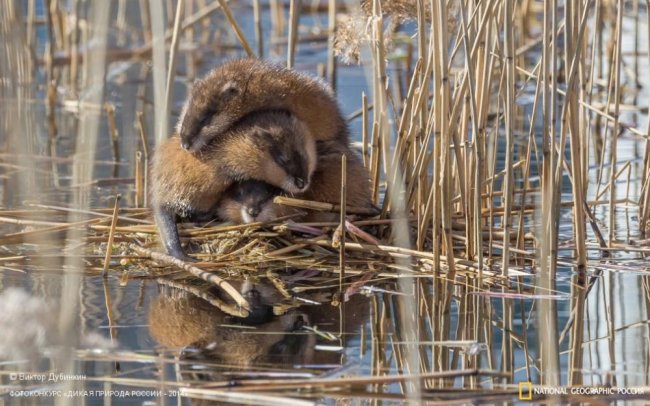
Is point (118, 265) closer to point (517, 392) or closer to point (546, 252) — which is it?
point (546, 252)

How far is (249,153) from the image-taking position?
4402 mm

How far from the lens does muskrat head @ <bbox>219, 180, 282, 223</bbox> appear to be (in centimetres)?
451

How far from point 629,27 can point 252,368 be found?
7.69 m

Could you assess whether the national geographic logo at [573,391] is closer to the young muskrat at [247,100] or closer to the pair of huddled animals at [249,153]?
the pair of huddled animals at [249,153]

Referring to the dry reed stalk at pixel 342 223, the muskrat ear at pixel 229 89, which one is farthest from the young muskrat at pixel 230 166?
the dry reed stalk at pixel 342 223

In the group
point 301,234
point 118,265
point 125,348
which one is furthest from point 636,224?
point 125,348

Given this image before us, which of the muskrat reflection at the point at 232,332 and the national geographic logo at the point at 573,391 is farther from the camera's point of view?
the muskrat reflection at the point at 232,332

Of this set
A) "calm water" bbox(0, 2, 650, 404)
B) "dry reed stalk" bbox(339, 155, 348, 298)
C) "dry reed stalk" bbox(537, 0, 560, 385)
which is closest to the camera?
"calm water" bbox(0, 2, 650, 404)

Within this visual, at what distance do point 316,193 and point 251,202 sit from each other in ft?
0.97

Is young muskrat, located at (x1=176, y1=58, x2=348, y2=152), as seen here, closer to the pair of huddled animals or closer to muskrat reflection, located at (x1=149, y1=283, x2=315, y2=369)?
the pair of huddled animals

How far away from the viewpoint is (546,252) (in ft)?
12.9

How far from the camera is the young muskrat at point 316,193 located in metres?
4.52

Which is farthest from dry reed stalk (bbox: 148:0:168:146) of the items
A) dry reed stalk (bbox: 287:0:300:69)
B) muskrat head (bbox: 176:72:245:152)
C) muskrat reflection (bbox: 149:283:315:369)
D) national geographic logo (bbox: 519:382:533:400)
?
dry reed stalk (bbox: 287:0:300:69)

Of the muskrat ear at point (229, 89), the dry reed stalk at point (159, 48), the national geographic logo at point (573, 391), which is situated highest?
the muskrat ear at point (229, 89)
